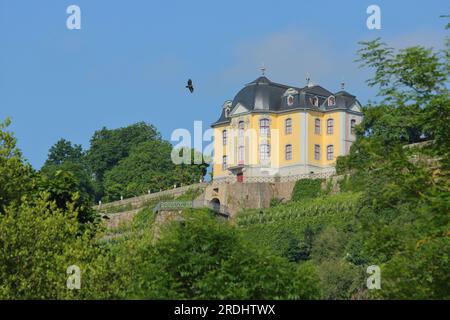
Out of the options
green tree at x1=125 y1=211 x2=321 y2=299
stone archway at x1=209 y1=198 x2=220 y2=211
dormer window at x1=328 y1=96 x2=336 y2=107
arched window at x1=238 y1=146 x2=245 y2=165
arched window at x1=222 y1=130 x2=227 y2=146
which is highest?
dormer window at x1=328 y1=96 x2=336 y2=107

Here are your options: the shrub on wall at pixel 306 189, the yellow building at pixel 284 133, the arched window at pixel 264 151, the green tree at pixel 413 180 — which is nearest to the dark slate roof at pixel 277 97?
the yellow building at pixel 284 133

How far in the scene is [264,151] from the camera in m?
101

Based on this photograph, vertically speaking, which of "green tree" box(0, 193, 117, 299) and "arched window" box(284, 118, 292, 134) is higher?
"arched window" box(284, 118, 292, 134)

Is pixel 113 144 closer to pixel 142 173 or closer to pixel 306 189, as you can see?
pixel 142 173

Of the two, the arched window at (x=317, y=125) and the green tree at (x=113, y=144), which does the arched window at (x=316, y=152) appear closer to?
the arched window at (x=317, y=125)

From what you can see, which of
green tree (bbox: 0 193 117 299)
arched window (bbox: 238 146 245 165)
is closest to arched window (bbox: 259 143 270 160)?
arched window (bbox: 238 146 245 165)

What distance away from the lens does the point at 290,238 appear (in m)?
89.3

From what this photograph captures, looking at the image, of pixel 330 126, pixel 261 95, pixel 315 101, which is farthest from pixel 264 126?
pixel 330 126

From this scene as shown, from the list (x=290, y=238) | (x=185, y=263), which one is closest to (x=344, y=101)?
(x=290, y=238)

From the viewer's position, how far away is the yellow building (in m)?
99.8

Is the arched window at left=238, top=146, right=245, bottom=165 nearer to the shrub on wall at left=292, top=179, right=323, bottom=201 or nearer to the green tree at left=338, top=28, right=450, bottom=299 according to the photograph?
the shrub on wall at left=292, top=179, right=323, bottom=201

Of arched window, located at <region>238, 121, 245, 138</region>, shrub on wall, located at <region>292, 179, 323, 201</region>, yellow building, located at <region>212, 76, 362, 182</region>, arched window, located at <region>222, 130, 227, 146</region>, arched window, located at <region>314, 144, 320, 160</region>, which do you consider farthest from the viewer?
arched window, located at <region>222, 130, 227, 146</region>
